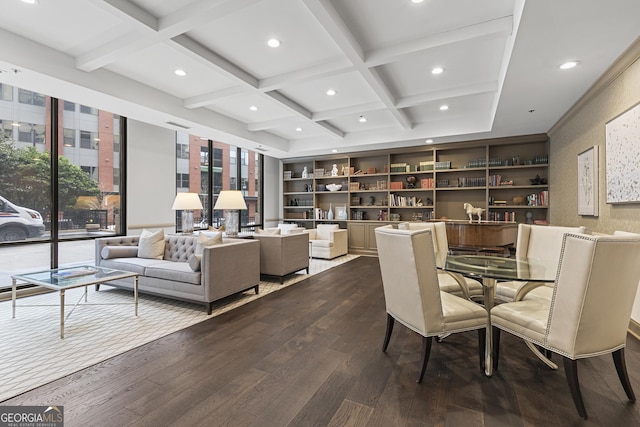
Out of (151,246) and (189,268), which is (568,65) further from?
(151,246)

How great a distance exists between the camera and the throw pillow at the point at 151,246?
13.7 feet

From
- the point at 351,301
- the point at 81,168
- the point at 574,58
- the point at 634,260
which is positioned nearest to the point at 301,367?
the point at 351,301

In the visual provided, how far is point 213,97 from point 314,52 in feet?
6.20

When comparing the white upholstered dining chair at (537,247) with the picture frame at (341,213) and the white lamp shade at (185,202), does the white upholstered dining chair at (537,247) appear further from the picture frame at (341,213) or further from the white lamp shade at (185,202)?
the picture frame at (341,213)

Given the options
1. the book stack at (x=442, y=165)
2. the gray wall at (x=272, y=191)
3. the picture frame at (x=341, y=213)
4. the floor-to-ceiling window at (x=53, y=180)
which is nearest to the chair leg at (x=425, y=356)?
the floor-to-ceiling window at (x=53, y=180)

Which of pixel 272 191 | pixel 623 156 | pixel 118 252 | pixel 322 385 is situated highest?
pixel 272 191

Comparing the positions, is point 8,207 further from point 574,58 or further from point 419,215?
point 419,215

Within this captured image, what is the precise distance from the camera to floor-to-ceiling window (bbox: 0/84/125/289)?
388 cm

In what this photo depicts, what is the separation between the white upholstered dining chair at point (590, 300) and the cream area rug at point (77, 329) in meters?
2.97

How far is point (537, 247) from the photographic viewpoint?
3.12 meters

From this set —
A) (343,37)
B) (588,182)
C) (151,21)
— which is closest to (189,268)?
(151,21)

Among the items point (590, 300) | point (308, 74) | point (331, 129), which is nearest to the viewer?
point (590, 300)

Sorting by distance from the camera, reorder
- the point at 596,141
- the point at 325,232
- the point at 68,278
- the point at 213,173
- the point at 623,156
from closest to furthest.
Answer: the point at 623,156
the point at 68,278
the point at 596,141
the point at 213,173
the point at 325,232

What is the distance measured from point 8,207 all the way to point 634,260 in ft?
20.4
